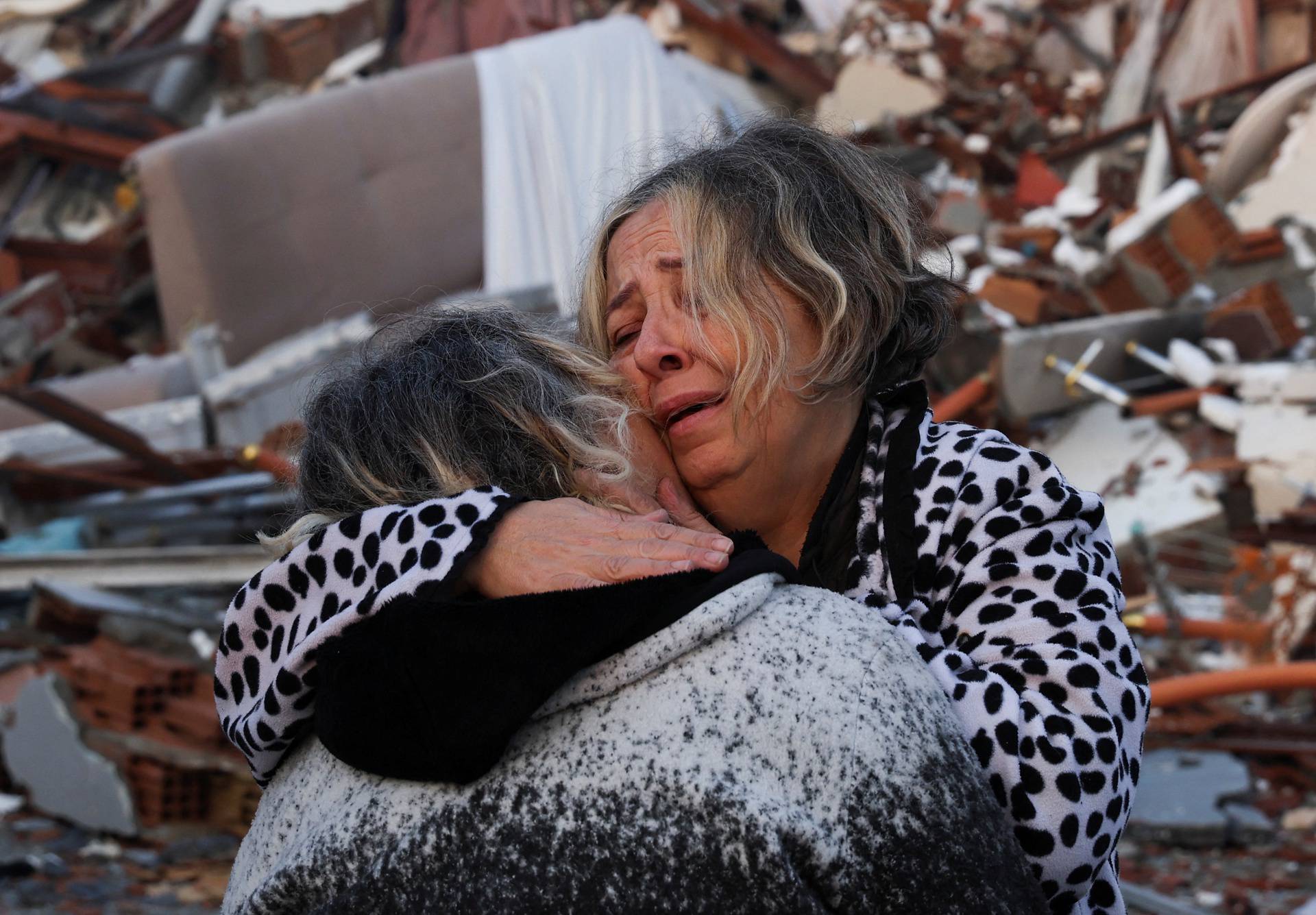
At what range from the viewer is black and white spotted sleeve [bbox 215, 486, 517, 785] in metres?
1.28

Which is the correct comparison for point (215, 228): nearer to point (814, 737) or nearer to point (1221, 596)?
point (1221, 596)

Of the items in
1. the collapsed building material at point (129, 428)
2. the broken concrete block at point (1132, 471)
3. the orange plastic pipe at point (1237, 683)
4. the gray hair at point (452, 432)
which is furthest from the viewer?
the collapsed building material at point (129, 428)

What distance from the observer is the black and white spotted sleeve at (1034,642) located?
1.30m

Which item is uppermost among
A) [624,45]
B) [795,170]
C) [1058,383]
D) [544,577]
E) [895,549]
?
[795,170]

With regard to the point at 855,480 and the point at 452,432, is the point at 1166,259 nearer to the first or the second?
the point at 855,480

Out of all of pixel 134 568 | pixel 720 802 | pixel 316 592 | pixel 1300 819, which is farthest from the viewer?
pixel 134 568

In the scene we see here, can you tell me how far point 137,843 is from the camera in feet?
17.4

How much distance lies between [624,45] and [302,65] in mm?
5456

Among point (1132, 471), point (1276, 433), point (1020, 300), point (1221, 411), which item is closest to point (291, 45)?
point (1020, 300)

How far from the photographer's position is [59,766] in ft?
17.7

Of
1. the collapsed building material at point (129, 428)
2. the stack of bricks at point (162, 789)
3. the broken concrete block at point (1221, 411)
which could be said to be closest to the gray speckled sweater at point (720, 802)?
the stack of bricks at point (162, 789)

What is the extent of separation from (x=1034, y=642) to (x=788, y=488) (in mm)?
492

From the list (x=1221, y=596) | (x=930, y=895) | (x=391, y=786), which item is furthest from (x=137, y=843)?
(x=1221, y=596)

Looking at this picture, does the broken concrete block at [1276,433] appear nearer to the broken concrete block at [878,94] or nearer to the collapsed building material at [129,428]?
the collapsed building material at [129,428]
